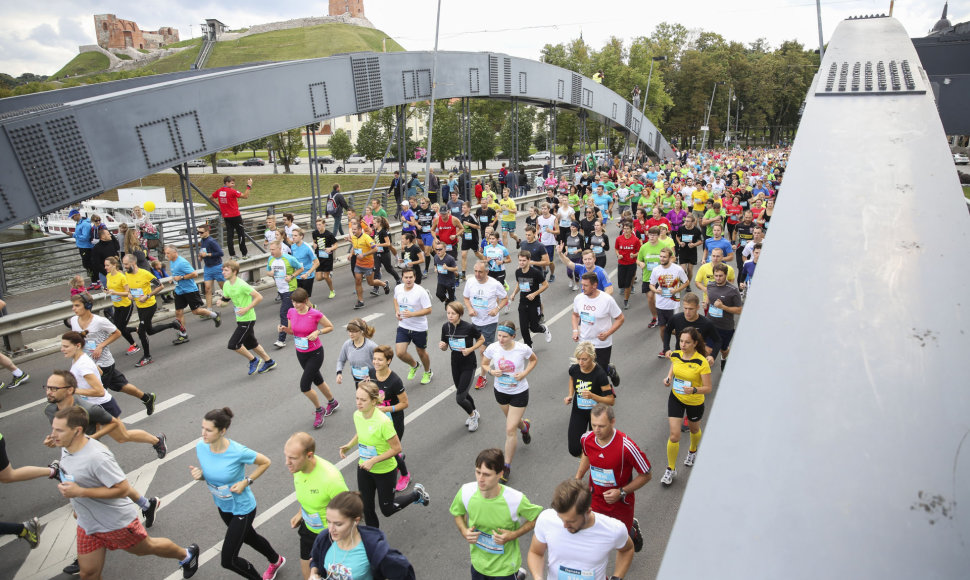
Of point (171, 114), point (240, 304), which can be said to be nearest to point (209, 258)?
point (171, 114)

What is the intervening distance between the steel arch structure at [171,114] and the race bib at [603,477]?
8.59 metres

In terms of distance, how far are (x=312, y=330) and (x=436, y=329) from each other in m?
4.22

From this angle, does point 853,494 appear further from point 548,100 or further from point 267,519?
point 548,100

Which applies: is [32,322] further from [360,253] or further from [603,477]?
[603,477]

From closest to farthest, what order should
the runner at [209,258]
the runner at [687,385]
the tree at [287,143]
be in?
the runner at [687,385] < the runner at [209,258] < the tree at [287,143]

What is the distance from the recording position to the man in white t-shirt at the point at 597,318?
771 cm

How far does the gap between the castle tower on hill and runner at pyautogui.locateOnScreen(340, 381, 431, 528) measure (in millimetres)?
186020

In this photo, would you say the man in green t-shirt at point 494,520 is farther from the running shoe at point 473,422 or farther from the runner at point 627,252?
the runner at point 627,252

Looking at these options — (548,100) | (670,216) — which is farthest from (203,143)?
(548,100)

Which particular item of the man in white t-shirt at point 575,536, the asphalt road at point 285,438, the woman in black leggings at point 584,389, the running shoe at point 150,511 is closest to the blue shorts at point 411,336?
the asphalt road at point 285,438

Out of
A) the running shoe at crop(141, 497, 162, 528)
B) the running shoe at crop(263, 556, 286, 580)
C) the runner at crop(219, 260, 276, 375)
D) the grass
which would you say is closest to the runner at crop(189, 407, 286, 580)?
the running shoe at crop(263, 556, 286, 580)

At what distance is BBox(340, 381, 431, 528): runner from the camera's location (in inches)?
207

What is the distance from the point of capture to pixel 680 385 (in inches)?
246

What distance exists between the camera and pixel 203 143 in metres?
12.9
